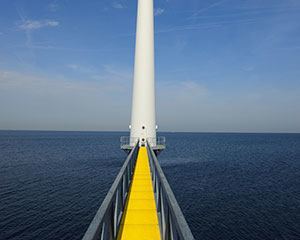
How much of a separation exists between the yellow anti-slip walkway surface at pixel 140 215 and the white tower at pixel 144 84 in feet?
39.8

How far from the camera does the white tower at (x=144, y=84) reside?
74.6 ft

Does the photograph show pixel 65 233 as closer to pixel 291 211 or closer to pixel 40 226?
pixel 40 226

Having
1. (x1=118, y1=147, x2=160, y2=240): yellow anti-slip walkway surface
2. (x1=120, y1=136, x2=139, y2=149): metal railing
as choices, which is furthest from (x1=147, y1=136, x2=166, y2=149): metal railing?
(x1=118, y1=147, x2=160, y2=240): yellow anti-slip walkway surface

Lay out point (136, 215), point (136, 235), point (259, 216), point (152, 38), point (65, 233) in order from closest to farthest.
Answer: point (136, 235) → point (136, 215) → point (65, 233) → point (259, 216) → point (152, 38)

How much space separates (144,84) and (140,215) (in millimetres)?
16702

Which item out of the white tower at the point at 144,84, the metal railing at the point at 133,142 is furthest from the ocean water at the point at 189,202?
the white tower at the point at 144,84

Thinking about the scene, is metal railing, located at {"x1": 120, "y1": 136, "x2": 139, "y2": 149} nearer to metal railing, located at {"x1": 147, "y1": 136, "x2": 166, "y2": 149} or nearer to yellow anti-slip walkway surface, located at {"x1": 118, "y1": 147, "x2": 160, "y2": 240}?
metal railing, located at {"x1": 147, "y1": 136, "x2": 166, "y2": 149}

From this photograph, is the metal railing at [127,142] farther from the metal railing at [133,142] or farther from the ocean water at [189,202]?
the ocean water at [189,202]

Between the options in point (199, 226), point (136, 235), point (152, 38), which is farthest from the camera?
point (152, 38)

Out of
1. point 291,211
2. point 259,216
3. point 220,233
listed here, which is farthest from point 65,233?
point 291,211

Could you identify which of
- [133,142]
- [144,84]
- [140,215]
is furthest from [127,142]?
[140,215]

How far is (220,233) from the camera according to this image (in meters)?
18.6

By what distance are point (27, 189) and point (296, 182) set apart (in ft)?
110

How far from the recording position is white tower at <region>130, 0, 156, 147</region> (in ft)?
74.6
